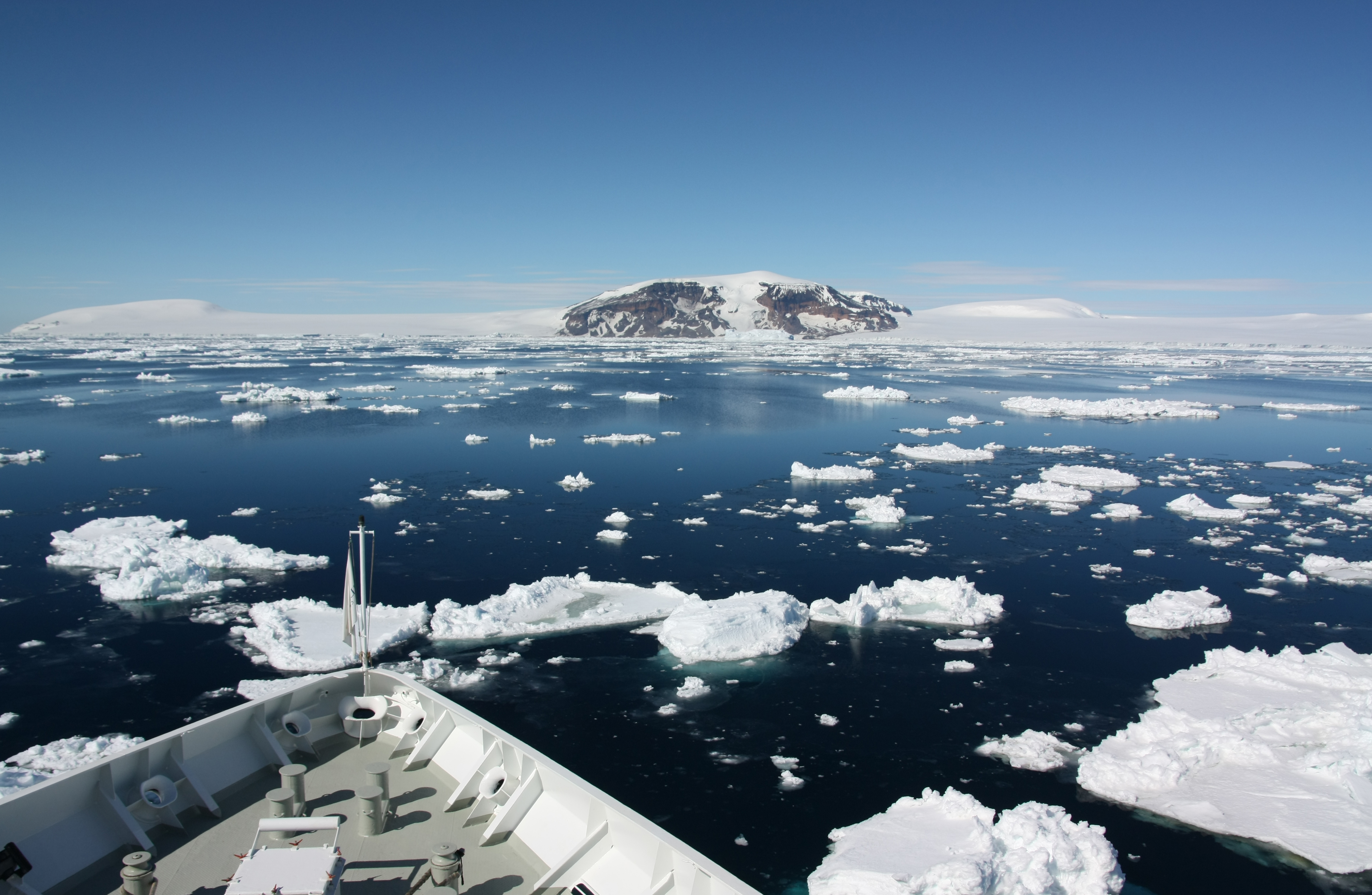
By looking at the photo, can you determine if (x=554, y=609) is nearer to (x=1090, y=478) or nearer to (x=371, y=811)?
(x=371, y=811)

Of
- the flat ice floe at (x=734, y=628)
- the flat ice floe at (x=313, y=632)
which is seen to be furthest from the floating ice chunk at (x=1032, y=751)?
the flat ice floe at (x=313, y=632)

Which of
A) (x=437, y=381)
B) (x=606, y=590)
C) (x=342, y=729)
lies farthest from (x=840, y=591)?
(x=437, y=381)

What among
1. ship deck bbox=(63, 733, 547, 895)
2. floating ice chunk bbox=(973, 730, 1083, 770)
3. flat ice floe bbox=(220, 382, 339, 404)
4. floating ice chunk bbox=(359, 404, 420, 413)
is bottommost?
floating ice chunk bbox=(973, 730, 1083, 770)

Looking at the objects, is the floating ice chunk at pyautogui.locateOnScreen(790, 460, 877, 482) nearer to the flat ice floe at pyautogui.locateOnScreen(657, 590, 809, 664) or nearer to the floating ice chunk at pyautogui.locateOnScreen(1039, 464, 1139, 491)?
the floating ice chunk at pyautogui.locateOnScreen(1039, 464, 1139, 491)

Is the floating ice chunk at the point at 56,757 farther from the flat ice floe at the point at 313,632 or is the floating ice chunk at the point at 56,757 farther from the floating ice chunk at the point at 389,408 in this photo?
the floating ice chunk at the point at 389,408

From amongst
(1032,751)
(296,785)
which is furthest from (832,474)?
(296,785)

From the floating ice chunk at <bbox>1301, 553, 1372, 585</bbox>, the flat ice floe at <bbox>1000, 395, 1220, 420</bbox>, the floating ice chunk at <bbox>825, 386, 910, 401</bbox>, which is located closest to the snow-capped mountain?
the floating ice chunk at <bbox>825, 386, 910, 401</bbox>
